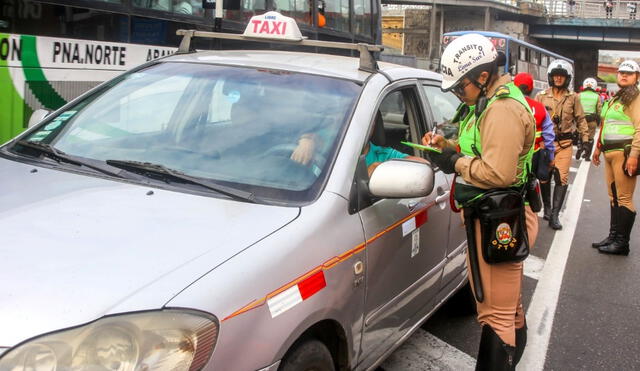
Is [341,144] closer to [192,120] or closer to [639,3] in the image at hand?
[192,120]

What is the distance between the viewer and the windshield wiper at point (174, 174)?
2596 mm

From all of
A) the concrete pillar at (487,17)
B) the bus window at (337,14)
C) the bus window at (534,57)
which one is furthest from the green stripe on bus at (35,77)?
the concrete pillar at (487,17)

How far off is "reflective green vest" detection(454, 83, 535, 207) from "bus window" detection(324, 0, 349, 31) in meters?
6.58

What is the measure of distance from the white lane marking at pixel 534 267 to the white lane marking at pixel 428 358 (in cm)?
195

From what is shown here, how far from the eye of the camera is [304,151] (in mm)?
2826

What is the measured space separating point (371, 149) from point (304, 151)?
0.60 metres

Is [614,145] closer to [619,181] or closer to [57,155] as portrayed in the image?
[619,181]

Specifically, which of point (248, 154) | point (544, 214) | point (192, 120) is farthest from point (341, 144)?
point (544, 214)

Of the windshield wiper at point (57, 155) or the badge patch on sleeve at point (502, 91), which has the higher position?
the badge patch on sleeve at point (502, 91)

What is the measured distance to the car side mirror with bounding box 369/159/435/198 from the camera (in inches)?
105

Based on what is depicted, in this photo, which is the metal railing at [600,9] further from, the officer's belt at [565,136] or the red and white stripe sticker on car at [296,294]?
the red and white stripe sticker on car at [296,294]

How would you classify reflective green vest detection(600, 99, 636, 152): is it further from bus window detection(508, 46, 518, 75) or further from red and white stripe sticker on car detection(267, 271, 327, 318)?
bus window detection(508, 46, 518, 75)

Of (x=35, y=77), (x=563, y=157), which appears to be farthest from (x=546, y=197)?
(x=35, y=77)

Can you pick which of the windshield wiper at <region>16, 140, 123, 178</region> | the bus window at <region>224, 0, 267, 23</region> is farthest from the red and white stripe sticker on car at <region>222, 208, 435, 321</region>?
the bus window at <region>224, 0, 267, 23</region>
